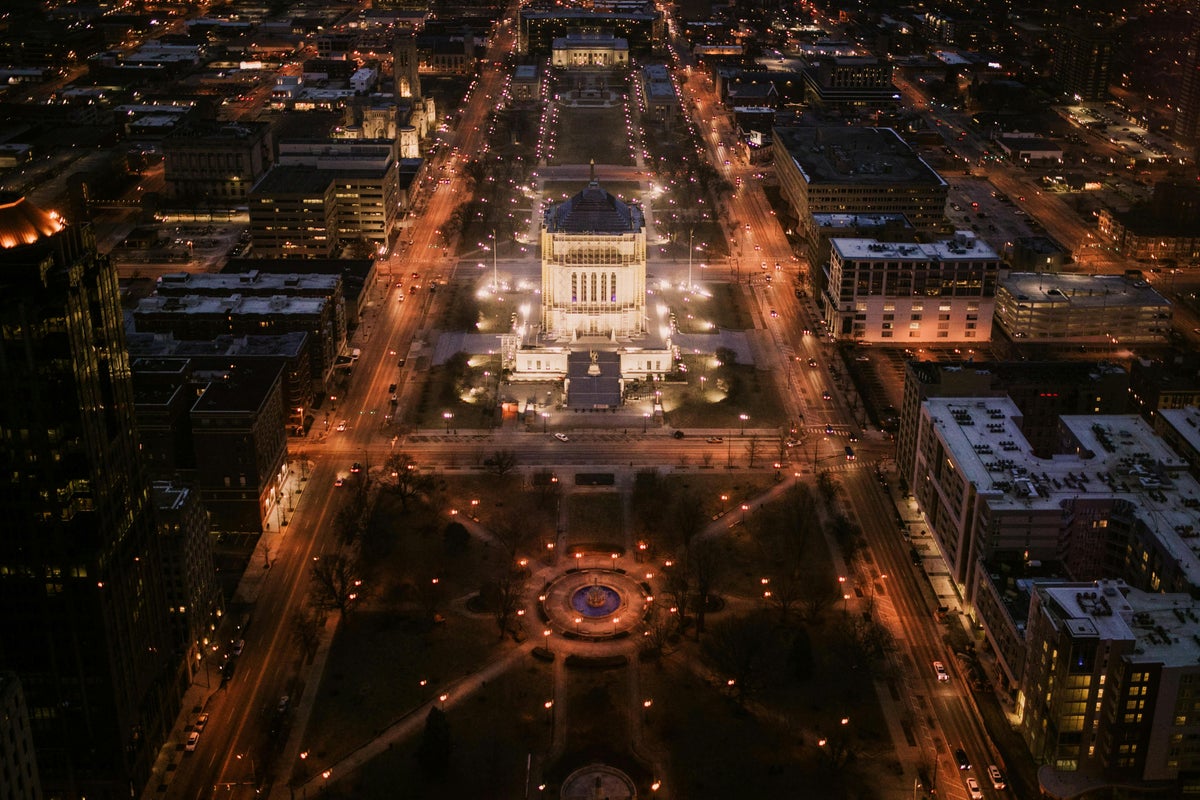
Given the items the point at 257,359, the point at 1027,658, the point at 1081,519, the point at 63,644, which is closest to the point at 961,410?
the point at 1081,519

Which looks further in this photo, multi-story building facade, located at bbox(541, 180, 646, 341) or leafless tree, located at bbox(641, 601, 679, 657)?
multi-story building facade, located at bbox(541, 180, 646, 341)


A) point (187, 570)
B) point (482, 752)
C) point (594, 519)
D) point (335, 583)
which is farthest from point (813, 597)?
point (187, 570)

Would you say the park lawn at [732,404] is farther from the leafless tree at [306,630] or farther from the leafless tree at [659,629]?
the leafless tree at [306,630]

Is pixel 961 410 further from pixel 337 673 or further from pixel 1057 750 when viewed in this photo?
pixel 337 673

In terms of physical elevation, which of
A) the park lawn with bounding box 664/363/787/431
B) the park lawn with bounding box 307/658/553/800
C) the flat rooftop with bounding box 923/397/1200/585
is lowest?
the park lawn with bounding box 664/363/787/431

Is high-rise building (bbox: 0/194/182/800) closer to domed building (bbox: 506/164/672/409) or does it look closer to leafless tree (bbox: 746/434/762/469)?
leafless tree (bbox: 746/434/762/469)

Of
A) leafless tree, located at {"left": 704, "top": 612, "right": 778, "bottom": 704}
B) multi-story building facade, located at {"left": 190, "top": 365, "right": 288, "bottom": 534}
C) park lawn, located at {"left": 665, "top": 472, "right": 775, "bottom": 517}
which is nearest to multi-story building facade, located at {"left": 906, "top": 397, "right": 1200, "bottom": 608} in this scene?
leafless tree, located at {"left": 704, "top": 612, "right": 778, "bottom": 704}

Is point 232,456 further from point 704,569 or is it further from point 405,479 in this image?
point 704,569
